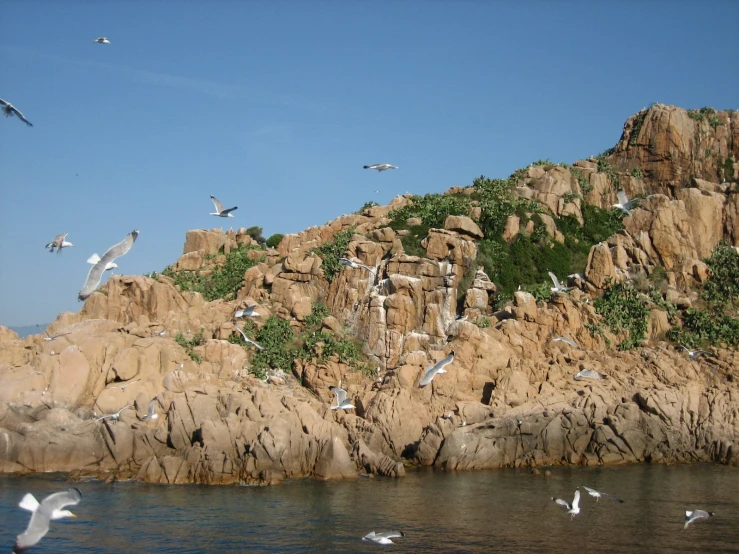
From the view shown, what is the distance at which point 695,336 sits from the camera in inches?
1442

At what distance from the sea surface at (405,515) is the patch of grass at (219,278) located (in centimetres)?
1611

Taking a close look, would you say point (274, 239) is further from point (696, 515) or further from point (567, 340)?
point (696, 515)

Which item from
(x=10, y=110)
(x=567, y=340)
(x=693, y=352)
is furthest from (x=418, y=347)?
(x=10, y=110)

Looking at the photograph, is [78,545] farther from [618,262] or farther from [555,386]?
[618,262]

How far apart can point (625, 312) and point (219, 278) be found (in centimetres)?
2096

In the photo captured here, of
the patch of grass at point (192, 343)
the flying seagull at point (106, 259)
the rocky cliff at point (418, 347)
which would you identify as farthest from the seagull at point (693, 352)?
the flying seagull at point (106, 259)

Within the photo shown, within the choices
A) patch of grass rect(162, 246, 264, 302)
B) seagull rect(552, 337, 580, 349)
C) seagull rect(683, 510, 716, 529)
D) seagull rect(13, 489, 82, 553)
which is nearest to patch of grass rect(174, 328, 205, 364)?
patch of grass rect(162, 246, 264, 302)

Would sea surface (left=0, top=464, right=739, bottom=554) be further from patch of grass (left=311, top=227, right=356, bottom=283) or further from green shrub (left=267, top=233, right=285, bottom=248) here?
green shrub (left=267, top=233, right=285, bottom=248)

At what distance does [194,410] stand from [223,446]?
2403 mm

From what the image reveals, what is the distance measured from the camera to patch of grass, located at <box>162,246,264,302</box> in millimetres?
43250

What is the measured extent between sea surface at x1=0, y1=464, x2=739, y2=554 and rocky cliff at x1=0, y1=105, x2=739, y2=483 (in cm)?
191

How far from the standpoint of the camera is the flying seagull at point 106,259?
842 inches

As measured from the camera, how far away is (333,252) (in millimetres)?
42719

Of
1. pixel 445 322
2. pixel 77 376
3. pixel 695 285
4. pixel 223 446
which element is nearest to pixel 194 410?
pixel 223 446
